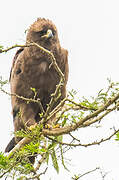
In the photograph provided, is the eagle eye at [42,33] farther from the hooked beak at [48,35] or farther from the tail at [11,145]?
the tail at [11,145]

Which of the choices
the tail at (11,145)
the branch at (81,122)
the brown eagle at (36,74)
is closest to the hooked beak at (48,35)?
the brown eagle at (36,74)

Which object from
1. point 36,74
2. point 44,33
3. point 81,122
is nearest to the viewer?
point 81,122

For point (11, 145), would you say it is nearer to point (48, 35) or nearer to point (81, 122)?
point (48, 35)

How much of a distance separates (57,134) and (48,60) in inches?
72.9

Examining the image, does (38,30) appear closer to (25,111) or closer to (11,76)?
(11,76)

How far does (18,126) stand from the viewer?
5.02 metres

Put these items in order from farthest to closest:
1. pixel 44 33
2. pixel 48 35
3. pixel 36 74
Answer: pixel 44 33, pixel 48 35, pixel 36 74

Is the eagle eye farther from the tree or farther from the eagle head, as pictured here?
the tree

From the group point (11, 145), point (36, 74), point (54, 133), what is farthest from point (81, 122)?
point (11, 145)

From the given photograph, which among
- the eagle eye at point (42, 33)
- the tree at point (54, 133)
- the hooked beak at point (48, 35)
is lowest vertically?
the tree at point (54, 133)

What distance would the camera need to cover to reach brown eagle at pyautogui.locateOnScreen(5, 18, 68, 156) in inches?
187

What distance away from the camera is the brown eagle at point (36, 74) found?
4.75 m

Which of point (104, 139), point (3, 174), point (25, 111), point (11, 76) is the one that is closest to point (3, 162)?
point (3, 174)

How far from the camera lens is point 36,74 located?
4.74 metres
